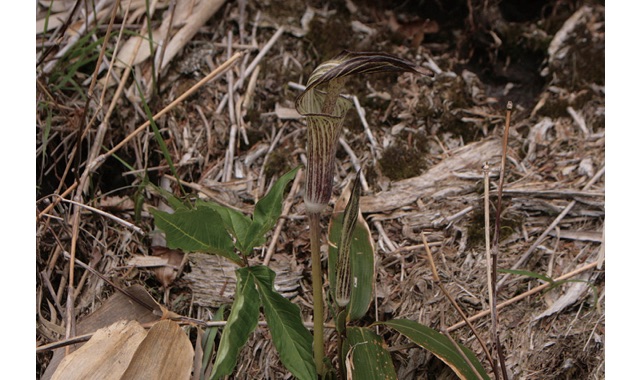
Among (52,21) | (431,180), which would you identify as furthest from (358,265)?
(52,21)

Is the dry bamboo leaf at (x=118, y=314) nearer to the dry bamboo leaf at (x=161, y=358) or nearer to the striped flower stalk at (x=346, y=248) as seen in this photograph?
the dry bamboo leaf at (x=161, y=358)

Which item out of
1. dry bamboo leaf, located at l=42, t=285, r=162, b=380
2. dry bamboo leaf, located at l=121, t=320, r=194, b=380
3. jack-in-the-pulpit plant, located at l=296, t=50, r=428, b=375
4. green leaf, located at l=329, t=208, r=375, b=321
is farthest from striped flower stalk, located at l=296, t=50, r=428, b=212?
dry bamboo leaf, located at l=42, t=285, r=162, b=380

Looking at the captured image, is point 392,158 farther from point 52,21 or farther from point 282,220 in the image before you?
point 52,21

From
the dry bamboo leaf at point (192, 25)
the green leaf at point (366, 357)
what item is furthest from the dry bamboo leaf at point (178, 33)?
the green leaf at point (366, 357)

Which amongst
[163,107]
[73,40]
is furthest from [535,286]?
[73,40]

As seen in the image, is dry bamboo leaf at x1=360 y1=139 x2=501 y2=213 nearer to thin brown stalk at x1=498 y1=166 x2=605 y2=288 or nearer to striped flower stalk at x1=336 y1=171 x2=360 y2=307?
thin brown stalk at x1=498 y1=166 x2=605 y2=288

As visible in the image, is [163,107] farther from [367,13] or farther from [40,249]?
[367,13]
